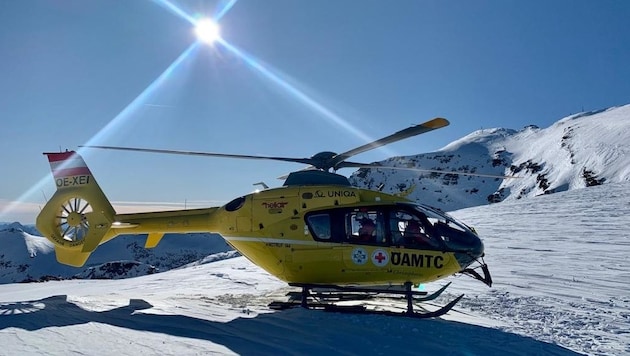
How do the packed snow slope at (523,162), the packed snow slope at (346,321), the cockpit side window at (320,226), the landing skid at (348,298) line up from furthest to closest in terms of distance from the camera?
1. the packed snow slope at (523,162)
2. the cockpit side window at (320,226)
3. the landing skid at (348,298)
4. the packed snow slope at (346,321)

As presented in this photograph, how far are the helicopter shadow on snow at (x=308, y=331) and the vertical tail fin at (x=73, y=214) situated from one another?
7.56 ft

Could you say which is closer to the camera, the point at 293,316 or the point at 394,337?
the point at 394,337

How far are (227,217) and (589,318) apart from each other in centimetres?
730

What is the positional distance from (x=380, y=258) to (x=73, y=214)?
293 inches

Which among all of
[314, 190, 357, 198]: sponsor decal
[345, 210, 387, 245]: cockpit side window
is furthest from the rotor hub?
[345, 210, 387, 245]: cockpit side window

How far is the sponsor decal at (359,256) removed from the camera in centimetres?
882

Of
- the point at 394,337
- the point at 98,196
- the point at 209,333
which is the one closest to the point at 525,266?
the point at 394,337

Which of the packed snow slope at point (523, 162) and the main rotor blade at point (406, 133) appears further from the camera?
the packed snow slope at point (523, 162)

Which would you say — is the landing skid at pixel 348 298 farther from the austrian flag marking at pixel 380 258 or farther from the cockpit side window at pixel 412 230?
the cockpit side window at pixel 412 230

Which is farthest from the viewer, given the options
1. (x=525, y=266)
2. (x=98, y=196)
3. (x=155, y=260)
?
(x=155, y=260)

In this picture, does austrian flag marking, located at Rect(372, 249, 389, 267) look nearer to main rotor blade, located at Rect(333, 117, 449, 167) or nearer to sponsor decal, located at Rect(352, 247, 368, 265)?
sponsor decal, located at Rect(352, 247, 368, 265)

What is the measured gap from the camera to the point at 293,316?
8023 millimetres

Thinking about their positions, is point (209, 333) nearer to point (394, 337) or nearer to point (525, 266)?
point (394, 337)

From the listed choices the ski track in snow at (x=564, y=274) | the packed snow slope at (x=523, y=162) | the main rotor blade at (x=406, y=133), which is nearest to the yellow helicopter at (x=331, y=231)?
the main rotor blade at (x=406, y=133)
